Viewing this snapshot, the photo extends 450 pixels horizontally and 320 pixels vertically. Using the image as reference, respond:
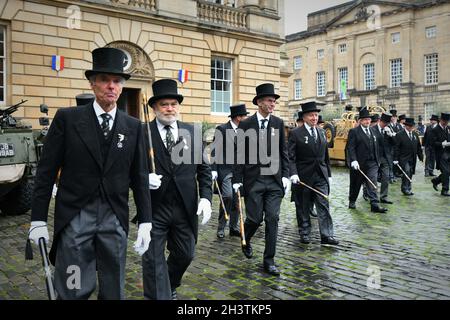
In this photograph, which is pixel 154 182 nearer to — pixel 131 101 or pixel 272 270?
pixel 272 270

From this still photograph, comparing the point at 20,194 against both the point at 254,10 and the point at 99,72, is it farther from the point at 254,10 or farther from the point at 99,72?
the point at 254,10

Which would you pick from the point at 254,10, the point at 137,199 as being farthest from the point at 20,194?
the point at 254,10

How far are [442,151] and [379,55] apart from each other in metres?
44.2

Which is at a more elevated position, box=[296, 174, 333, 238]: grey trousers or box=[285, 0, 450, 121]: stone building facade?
box=[285, 0, 450, 121]: stone building facade

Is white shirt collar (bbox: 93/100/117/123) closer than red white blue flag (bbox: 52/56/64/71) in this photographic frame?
Yes

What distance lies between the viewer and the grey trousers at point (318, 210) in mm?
6965

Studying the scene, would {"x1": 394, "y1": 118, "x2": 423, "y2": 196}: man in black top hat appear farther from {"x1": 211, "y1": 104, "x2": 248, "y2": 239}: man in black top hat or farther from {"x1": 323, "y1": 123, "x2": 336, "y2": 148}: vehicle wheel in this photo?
{"x1": 323, "y1": 123, "x2": 336, "y2": 148}: vehicle wheel

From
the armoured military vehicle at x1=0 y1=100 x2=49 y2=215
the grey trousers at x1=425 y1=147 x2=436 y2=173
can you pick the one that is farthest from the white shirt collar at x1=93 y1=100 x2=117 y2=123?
the grey trousers at x1=425 y1=147 x2=436 y2=173

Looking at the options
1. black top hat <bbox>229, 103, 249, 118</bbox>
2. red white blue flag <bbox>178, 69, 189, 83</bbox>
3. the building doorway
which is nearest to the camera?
black top hat <bbox>229, 103, 249, 118</bbox>

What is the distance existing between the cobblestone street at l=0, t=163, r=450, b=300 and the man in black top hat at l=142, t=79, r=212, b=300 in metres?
0.78

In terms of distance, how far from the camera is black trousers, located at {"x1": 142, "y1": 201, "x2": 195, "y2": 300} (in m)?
3.83

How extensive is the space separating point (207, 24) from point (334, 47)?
41673mm

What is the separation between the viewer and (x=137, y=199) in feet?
11.4

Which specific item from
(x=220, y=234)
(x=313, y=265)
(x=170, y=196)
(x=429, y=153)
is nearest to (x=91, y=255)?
(x=170, y=196)
